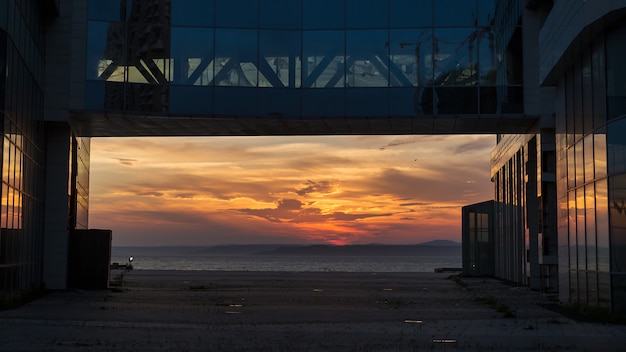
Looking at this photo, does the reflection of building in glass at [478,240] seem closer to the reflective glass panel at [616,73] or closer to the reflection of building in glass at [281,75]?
the reflection of building in glass at [281,75]

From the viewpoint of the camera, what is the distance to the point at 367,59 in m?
39.6

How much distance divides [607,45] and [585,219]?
5.39 m

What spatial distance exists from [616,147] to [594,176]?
217 cm

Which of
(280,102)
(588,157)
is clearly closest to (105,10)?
(280,102)

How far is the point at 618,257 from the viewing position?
2498 cm

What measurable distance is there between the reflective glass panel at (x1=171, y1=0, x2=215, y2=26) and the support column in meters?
6.43

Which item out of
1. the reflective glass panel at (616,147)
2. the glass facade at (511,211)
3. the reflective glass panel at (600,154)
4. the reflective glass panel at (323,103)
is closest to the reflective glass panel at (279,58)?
the reflective glass panel at (323,103)

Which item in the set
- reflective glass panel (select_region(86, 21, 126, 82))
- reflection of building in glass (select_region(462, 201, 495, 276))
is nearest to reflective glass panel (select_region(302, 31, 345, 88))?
reflective glass panel (select_region(86, 21, 126, 82))

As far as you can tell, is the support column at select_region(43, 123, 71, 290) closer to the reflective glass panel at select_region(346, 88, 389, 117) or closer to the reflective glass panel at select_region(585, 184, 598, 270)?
the reflective glass panel at select_region(346, 88, 389, 117)

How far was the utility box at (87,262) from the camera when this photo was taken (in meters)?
39.9

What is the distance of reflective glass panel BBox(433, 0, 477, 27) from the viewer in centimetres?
3938

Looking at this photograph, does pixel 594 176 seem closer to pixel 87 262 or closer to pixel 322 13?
pixel 322 13

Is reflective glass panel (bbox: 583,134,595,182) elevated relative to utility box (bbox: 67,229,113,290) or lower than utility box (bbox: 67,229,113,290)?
elevated

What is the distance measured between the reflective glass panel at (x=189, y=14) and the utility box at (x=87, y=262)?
9.62 metres
